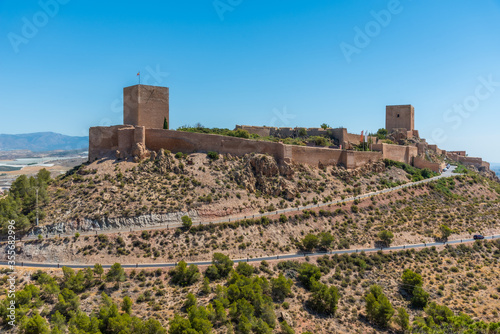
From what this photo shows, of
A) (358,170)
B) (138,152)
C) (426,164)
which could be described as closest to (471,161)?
(426,164)

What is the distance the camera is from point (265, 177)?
3384 centimetres

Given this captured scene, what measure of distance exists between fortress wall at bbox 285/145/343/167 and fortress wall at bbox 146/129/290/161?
2382mm

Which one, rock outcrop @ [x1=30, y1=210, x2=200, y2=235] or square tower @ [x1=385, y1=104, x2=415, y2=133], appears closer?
rock outcrop @ [x1=30, y1=210, x2=200, y2=235]

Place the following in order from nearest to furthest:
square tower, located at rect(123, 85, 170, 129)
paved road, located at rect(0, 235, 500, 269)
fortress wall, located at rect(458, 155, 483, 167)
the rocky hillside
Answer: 1. paved road, located at rect(0, 235, 500, 269)
2. the rocky hillside
3. square tower, located at rect(123, 85, 170, 129)
4. fortress wall, located at rect(458, 155, 483, 167)

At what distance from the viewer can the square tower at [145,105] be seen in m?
34.4

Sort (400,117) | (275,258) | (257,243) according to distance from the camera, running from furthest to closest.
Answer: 1. (400,117)
2. (257,243)
3. (275,258)

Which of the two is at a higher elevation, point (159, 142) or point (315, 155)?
point (159, 142)

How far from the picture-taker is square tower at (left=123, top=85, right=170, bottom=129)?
34375mm

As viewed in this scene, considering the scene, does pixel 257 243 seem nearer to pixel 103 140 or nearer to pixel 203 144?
pixel 203 144

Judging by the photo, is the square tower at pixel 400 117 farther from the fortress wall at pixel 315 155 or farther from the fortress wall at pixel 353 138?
the fortress wall at pixel 315 155

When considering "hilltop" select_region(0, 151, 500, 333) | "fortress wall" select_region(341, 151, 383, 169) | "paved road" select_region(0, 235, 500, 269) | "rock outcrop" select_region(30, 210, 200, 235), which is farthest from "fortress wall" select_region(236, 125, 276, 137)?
"paved road" select_region(0, 235, 500, 269)

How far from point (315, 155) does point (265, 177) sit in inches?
310

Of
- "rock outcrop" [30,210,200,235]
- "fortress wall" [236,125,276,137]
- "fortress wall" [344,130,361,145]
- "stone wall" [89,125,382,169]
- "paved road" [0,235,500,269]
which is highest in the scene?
"fortress wall" [236,125,276,137]

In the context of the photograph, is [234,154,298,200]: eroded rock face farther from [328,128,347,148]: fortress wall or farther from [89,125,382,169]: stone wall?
[328,128,347,148]: fortress wall
